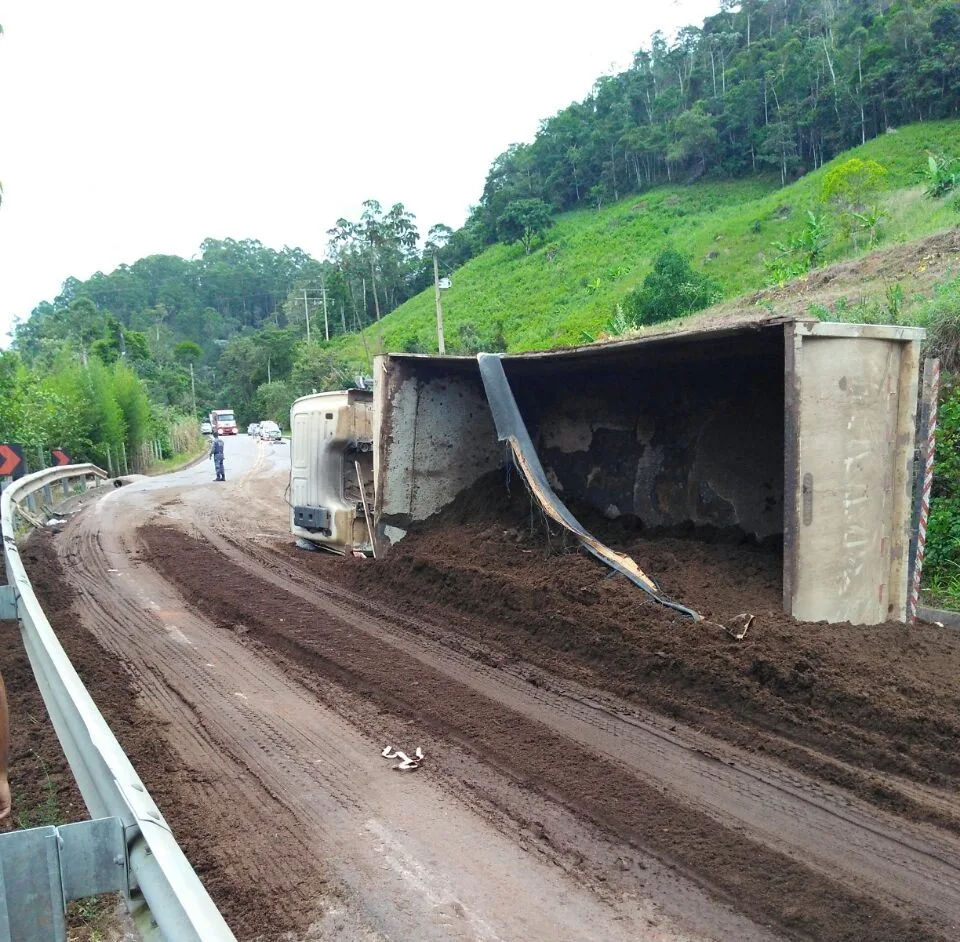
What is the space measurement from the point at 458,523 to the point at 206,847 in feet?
17.1

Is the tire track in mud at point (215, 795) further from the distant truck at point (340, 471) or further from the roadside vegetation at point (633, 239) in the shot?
the roadside vegetation at point (633, 239)

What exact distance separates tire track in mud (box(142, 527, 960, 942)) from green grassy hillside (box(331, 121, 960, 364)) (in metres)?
21.2

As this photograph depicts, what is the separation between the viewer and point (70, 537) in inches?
429

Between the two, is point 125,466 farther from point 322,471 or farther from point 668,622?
point 668,622

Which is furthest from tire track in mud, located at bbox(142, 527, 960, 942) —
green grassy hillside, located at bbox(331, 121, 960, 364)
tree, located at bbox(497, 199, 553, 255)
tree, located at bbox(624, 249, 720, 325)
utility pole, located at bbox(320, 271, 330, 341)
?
utility pole, located at bbox(320, 271, 330, 341)

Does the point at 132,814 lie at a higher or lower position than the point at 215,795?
higher

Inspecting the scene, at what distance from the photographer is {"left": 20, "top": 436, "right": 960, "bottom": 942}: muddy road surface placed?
2.96 m

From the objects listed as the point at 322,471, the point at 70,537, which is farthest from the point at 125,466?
the point at 322,471

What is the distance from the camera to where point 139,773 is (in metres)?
4.01

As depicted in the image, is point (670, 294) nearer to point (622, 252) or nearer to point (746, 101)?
point (622, 252)

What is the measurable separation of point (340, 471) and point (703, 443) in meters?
4.52

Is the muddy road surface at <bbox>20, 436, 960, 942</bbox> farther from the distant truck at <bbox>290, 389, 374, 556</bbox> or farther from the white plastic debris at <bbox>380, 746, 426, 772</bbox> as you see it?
the distant truck at <bbox>290, 389, 374, 556</bbox>

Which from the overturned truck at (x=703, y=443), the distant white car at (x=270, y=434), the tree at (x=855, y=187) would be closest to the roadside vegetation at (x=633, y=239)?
the tree at (x=855, y=187)

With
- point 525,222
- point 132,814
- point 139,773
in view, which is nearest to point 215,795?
point 139,773
